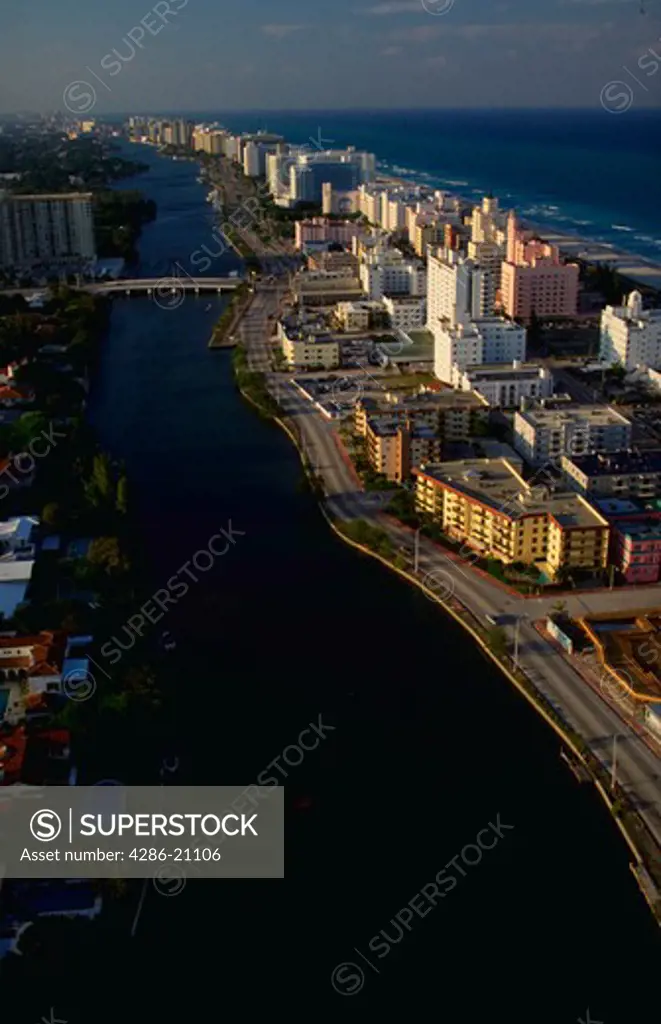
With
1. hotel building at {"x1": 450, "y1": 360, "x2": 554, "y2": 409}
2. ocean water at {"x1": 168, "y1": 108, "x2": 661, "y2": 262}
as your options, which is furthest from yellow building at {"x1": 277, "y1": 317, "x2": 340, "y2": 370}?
ocean water at {"x1": 168, "y1": 108, "x2": 661, "y2": 262}

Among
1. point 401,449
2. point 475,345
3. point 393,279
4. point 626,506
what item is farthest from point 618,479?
point 393,279

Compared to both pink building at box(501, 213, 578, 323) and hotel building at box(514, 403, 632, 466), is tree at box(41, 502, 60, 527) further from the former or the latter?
pink building at box(501, 213, 578, 323)

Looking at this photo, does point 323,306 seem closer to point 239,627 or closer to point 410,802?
point 239,627

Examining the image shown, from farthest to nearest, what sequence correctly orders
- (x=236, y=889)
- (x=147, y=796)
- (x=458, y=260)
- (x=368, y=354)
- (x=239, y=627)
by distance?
(x=458, y=260)
(x=368, y=354)
(x=239, y=627)
(x=147, y=796)
(x=236, y=889)

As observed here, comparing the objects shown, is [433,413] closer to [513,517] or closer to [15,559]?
[513,517]

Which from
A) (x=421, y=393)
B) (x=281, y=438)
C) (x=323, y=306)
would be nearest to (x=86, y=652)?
(x=281, y=438)

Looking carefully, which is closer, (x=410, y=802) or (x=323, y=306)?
(x=410, y=802)
